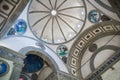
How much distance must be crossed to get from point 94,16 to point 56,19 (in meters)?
3.30

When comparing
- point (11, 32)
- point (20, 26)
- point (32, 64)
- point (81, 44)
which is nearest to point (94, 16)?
point (81, 44)

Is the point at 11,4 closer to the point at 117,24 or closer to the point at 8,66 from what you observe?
the point at 8,66

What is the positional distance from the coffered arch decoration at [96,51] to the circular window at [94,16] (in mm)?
368

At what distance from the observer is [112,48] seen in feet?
40.2

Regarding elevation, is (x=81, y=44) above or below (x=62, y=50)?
below

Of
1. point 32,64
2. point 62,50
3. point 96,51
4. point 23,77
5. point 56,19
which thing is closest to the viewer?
point 96,51

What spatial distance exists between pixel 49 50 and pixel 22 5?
5081 mm

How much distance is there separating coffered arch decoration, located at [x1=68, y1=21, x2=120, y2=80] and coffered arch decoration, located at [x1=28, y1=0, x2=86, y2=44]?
980 millimetres

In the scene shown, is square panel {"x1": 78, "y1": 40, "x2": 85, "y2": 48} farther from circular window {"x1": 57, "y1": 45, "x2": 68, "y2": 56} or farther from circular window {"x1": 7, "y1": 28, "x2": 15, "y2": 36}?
circular window {"x1": 7, "y1": 28, "x2": 15, "y2": 36}

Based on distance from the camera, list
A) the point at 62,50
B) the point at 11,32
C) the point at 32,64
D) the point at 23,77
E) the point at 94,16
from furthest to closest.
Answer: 1. the point at 32,64
2. the point at 23,77
3. the point at 62,50
4. the point at 94,16
5. the point at 11,32

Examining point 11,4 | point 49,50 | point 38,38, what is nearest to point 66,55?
point 49,50

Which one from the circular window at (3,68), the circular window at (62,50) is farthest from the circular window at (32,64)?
the circular window at (3,68)

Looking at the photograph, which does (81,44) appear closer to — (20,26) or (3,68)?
(20,26)

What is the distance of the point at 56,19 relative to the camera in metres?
14.6
